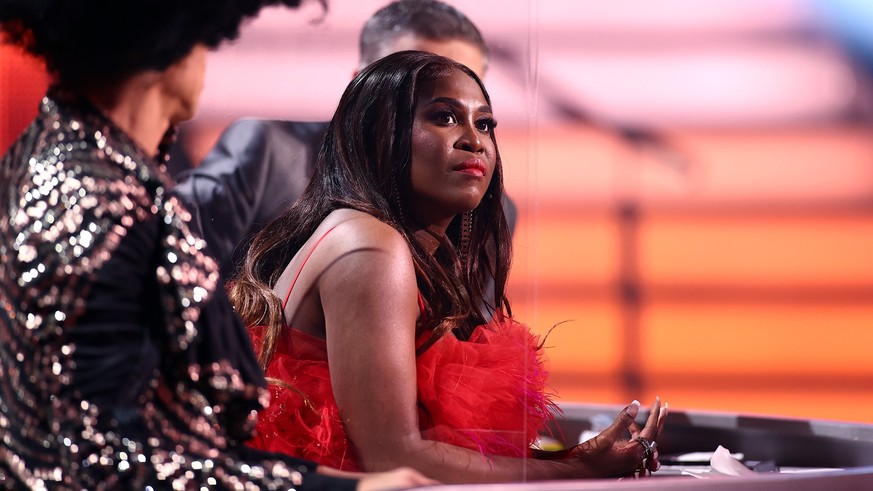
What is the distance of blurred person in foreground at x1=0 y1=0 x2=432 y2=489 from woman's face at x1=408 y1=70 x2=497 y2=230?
1.07ft

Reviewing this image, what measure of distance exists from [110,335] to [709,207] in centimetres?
355

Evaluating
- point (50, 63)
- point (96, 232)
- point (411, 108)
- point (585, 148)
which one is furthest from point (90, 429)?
point (585, 148)

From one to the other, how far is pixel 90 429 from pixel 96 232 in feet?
0.57

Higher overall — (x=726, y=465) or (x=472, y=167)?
(x=472, y=167)

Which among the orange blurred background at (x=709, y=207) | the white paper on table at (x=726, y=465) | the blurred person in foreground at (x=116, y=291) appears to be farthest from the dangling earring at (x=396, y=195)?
the orange blurred background at (x=709, y=207)

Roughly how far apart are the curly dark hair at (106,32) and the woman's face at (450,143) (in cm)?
36

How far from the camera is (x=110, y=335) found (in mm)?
954

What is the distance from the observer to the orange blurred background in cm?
418

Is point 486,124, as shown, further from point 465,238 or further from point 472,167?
point 465,238

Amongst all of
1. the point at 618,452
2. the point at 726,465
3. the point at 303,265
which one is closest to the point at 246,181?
the point at 303,265

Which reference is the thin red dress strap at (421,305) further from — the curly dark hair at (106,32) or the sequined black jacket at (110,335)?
the curly dark hair at (106,32)

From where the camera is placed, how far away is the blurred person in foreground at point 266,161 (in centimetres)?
132

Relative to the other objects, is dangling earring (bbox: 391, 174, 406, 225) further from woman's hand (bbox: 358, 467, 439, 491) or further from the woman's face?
woman's hand (bbox: 358, 467, 439, 491)

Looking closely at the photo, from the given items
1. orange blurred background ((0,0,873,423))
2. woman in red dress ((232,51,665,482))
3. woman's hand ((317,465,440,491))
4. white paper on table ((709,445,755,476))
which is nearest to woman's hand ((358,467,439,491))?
woman's hand ((317,465,440,491))
